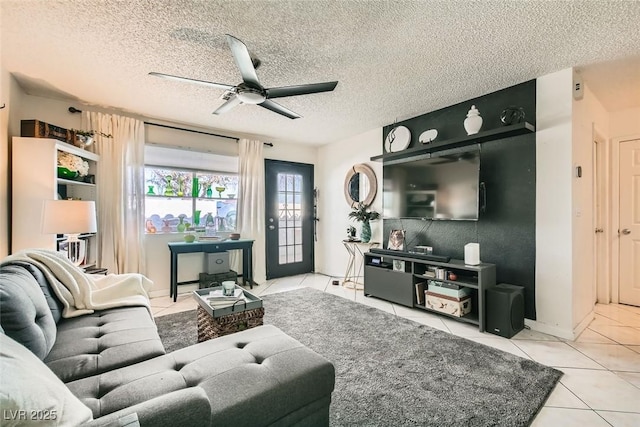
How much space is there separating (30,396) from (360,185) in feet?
14.4

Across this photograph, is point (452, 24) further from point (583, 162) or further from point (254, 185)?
point (254, 185)

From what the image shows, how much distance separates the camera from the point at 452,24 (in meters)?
2.00

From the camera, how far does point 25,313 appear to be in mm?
1245

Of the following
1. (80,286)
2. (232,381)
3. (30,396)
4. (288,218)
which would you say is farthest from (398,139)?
(30,396)

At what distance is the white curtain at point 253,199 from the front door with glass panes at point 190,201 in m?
0.15

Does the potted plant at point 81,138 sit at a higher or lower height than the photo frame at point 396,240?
higher

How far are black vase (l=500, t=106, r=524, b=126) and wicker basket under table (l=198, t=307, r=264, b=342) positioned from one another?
2937 millimetres

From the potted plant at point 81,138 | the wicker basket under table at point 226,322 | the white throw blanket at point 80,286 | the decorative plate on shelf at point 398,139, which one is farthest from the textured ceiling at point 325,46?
the wicker basket under table at point 226,322

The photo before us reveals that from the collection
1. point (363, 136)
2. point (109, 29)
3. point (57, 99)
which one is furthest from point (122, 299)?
point (363, 136)

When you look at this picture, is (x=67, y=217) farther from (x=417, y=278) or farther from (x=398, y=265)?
(x=417, y=278)

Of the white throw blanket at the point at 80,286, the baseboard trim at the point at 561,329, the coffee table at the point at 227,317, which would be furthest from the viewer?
the baseboard trim at the point at 561,329

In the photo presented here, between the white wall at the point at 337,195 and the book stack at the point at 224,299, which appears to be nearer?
the book stack at the point at 224,299

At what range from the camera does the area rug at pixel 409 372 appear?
5.26ft

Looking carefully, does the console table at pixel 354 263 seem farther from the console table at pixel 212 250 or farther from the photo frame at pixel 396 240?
the console table at pixel 212 250
